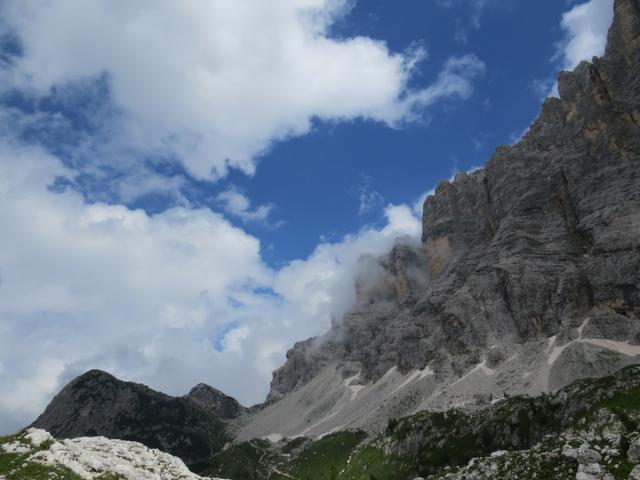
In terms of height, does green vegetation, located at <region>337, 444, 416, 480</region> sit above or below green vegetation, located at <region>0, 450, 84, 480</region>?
below

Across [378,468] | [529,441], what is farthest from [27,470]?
[378,468]

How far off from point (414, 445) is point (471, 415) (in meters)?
21.2

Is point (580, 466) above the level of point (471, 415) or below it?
below

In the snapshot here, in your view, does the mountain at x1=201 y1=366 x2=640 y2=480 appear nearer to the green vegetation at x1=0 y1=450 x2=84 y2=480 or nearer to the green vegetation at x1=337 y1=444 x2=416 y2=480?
the green vegetation at x1=337 y1=444 x2=416 y2=480

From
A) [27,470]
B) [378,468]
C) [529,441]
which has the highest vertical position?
[27,470]

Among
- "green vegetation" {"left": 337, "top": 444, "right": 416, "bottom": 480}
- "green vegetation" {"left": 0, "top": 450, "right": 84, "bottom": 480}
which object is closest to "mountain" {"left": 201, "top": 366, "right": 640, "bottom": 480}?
"green vegetation" {"left": 337, "top": 444, "right": 416, "bottom": 480}

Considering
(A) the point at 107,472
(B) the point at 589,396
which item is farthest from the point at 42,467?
(B) the point at 589,396

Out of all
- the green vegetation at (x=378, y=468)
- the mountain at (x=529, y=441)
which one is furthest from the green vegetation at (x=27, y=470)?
the green vegetation at (x=378, y=468)

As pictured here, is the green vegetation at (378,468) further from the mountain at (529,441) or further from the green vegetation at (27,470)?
the green vegetation at (27,470)

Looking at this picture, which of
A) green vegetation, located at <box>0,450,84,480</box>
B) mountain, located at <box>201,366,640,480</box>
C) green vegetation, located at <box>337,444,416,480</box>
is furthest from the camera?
green vegetation, located at <box>337,444,416,480</box>

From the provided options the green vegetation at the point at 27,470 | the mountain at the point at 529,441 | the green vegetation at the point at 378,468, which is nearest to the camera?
the green vegetation at the point at 27,470

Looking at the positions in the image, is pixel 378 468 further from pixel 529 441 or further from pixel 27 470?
pixel 27 470

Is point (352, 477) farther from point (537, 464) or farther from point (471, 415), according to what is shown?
point (537, 464)

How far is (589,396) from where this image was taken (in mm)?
149875
